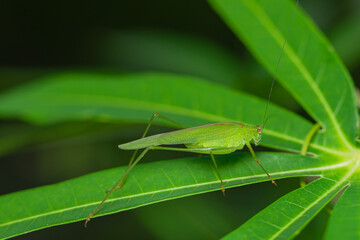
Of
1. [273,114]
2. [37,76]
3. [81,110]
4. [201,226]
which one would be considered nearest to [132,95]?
[81,110]

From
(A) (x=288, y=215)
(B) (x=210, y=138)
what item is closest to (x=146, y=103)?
(B) (x=210, y=138)

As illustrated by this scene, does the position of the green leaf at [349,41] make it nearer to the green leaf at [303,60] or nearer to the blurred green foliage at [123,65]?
the blurred green foliage at [123,65]

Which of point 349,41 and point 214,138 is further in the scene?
point 349,41

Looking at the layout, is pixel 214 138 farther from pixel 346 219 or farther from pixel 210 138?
pixel 346 219

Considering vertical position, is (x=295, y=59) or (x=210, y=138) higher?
(x=295, y=59)

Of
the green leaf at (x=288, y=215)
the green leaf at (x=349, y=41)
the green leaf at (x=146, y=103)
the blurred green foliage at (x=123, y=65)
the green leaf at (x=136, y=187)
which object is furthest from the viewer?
the green leaf at (x=349, y=41)

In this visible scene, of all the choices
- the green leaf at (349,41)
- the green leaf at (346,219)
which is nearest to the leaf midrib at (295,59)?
the green leaf at (346,219)

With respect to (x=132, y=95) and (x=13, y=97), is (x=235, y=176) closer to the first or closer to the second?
(x=132, y=95)
